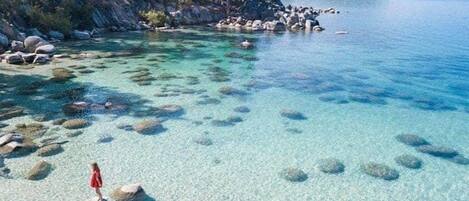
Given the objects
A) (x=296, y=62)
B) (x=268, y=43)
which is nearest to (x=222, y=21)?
(x=268, y=43)

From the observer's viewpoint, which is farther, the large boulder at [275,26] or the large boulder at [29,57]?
the large boulder at [275,26]

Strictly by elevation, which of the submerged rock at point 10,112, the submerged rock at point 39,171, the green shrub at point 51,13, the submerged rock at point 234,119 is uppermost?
the green shrub at point 51,13

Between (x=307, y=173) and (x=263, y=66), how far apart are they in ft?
83.8

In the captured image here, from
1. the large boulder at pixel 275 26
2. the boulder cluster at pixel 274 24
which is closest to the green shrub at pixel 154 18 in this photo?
the boulder cluster at pixel 274 24

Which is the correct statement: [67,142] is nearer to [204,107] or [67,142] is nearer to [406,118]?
[204,107]

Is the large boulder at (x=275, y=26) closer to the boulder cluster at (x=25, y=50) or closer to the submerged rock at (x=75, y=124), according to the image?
the boulder cluster at (x=25, y=50)

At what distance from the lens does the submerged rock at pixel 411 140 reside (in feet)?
81.3

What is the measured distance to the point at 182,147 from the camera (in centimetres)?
2317

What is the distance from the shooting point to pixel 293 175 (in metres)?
20.2

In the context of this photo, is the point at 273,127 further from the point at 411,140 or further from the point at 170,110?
the point at 411,140

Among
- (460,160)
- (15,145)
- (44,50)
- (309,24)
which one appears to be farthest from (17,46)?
(309,24)

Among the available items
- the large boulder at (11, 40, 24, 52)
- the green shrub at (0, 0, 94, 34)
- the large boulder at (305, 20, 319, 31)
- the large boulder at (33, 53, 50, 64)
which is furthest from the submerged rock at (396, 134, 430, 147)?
the large boulder at (305, 20, 319, 31)

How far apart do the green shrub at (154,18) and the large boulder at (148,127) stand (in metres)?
46.6

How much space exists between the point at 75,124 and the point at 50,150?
3789 mm
